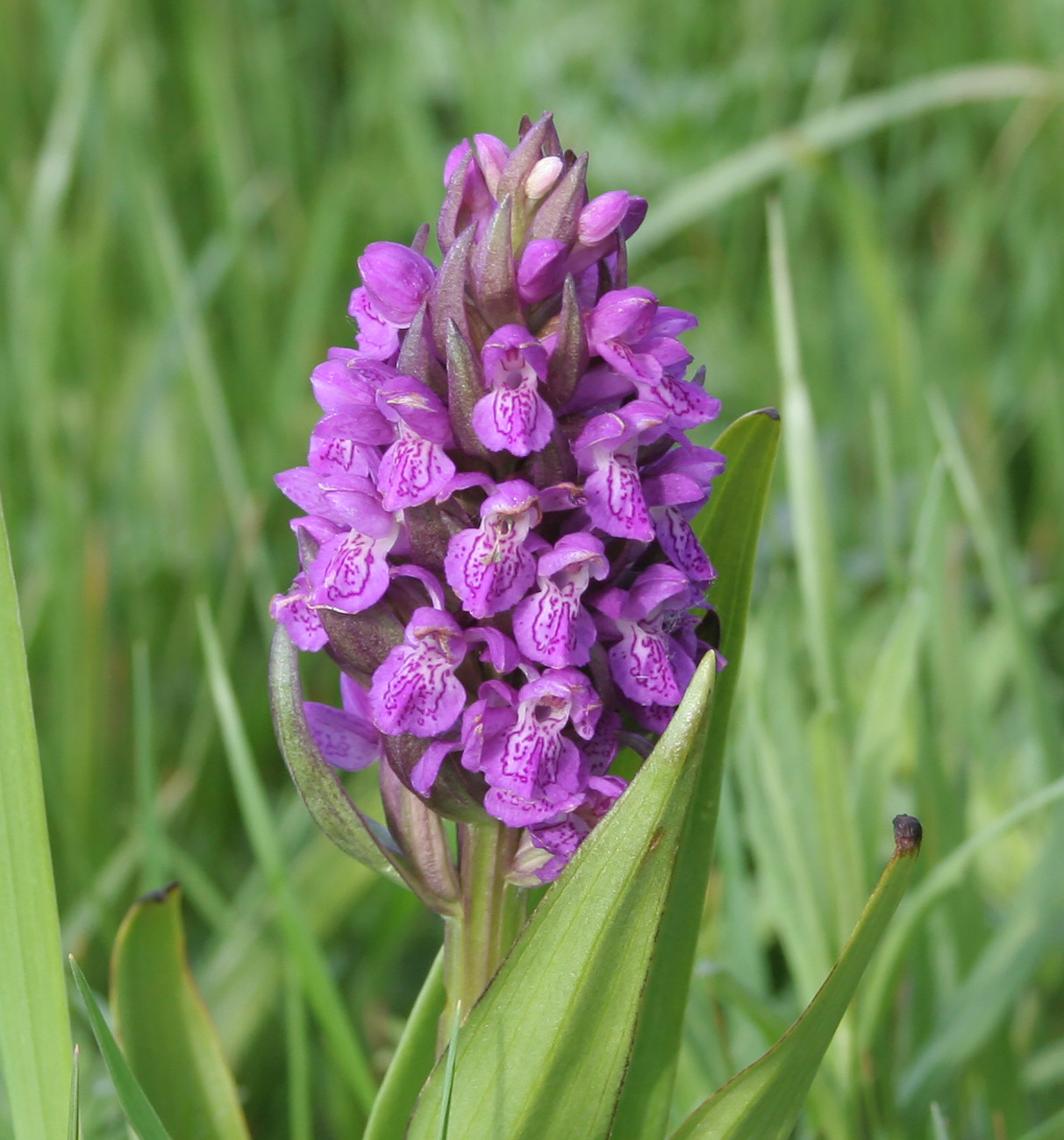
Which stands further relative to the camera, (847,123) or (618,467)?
(847,123)

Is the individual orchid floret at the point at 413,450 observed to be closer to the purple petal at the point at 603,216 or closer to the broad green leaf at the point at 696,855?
the purple petal at the point at 603,216

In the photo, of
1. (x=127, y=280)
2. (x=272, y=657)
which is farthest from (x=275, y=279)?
(x=272, y=657)

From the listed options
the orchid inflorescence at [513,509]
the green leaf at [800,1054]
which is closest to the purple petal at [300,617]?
the orchid inflorescence at [513,509]

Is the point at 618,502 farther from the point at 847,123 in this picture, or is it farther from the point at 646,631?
the point at 847,123

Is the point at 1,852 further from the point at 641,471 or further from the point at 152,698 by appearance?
the point at 152,698

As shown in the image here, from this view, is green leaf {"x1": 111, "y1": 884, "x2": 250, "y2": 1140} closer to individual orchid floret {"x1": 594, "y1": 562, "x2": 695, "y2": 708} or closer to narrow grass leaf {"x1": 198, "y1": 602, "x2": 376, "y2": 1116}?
narrow grass leaf {"x1": 198, "y1": 602, "x2": 376, "y2": 1116}

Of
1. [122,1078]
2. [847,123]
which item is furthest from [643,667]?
[847,123]
